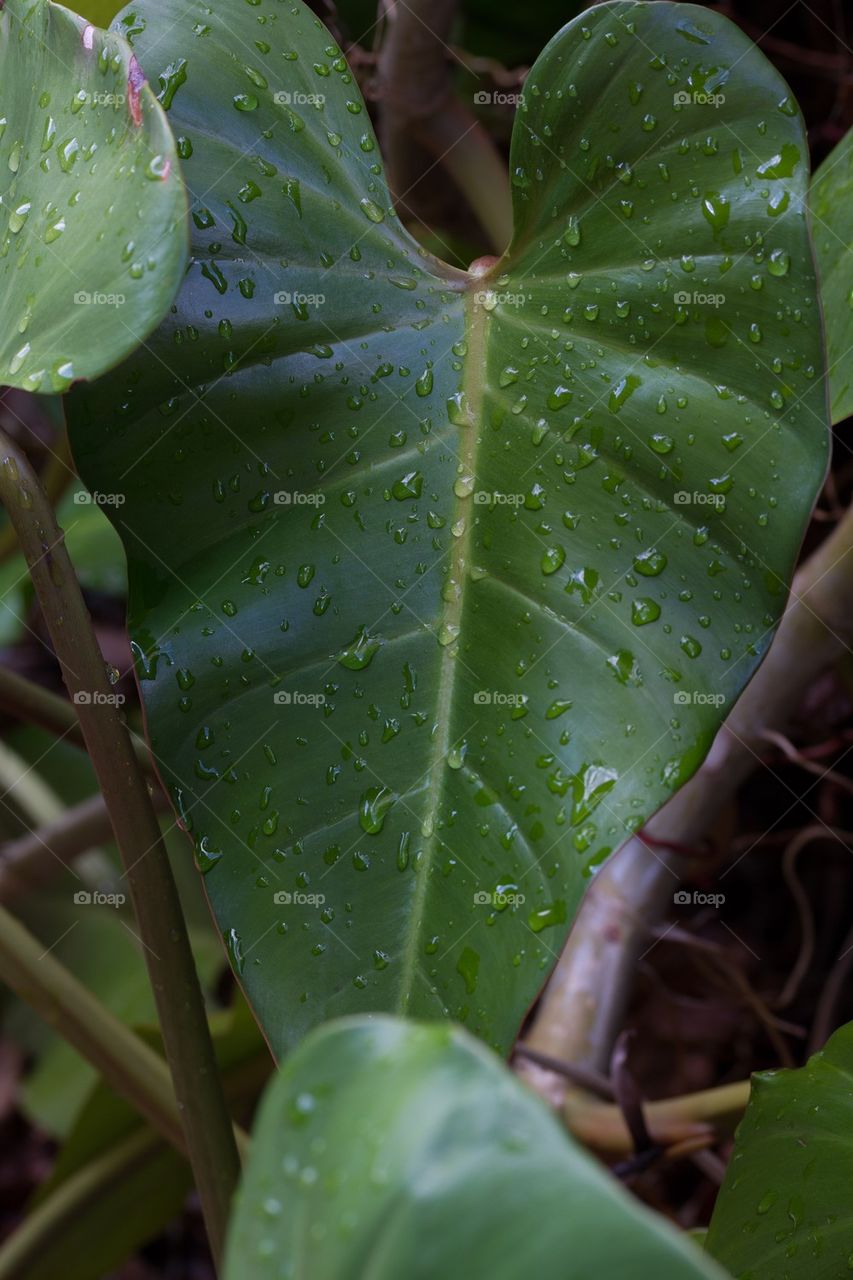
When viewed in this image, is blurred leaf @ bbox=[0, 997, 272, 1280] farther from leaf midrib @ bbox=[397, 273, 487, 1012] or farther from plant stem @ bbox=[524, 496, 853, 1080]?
leaf midrib @ bbox=[397, 273, 487, 1012]

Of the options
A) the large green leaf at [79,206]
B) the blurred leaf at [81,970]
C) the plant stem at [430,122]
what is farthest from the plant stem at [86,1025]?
the plant stem at [430,122]

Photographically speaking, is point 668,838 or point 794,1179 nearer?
point 794,1179

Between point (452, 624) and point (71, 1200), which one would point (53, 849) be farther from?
point (452, 624)

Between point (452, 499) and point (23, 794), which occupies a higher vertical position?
point (452, 499)

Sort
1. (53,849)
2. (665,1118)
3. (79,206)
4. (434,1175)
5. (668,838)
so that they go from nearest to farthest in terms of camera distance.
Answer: (434,1175) < (79,206) < (665,1118) < (668,838) < (53,849)

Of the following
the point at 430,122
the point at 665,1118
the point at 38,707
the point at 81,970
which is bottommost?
the point at 81,970

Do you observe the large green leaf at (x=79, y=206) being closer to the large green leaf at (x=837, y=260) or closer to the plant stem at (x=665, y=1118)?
the large green leaf at (x=837, y=260)

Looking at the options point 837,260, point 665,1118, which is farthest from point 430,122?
point 665,1118
